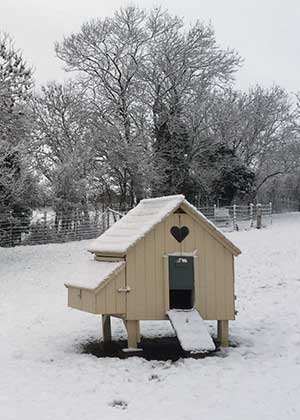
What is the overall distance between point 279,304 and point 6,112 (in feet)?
36.8

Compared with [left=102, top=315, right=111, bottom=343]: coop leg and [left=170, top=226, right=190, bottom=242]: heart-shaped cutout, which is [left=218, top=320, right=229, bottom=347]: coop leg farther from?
[left=102, top=315, right=111, bottom=343]: coop leg

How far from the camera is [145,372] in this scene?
687 cm

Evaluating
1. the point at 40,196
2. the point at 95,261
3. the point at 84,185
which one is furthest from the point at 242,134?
the point at 95,261

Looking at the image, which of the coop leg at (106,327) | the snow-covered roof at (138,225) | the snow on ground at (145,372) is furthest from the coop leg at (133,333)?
the snow-covered roof at (138,225)

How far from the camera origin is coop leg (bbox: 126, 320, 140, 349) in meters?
7.77

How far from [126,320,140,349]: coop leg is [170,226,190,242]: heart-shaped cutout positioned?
4.20 feet

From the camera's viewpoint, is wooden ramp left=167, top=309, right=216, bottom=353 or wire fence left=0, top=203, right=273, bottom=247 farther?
wire fence left=0, top=203, right=273, bottom=247

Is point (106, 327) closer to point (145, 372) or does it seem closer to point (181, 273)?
point (181, 273)

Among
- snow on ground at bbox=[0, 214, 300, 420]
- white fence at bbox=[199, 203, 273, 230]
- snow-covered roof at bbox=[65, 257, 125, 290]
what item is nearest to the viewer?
snow on ground at bbox=[0, 214, 300, 420]

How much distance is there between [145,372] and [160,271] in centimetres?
157

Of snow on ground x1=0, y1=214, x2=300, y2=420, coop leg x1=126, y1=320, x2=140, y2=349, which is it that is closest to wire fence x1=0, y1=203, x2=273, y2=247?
snow on ground x1=0, y1=214, x2=300, y2=420

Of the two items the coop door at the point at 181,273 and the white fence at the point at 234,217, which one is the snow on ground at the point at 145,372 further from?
the white fence at the point at 234,217

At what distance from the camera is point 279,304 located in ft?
34.6

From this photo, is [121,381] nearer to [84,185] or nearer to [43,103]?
[84,185]
